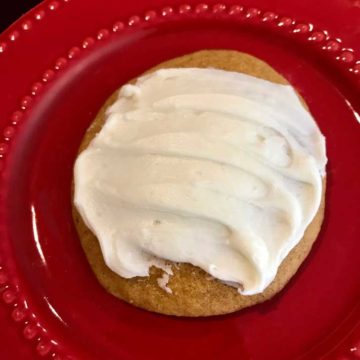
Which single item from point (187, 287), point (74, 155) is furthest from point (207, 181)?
point (74, 155)

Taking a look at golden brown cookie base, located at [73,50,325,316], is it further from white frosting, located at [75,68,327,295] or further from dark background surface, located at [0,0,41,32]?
dark background surface, located at [0,0,41,32]

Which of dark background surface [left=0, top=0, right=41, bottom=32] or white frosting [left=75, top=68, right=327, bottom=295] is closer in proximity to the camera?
white frosting [left=75, top=68, right=327, bottom=295]

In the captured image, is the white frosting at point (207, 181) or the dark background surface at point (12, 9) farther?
the dark background surface at point (12, 9)

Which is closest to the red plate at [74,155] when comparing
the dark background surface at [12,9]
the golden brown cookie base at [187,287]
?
the golden brown cookie base at [187,287]

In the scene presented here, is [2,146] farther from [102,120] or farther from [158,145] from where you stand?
[158,145]

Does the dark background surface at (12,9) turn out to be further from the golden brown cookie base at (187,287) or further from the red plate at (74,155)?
the golden brown cookie base at (187,287)

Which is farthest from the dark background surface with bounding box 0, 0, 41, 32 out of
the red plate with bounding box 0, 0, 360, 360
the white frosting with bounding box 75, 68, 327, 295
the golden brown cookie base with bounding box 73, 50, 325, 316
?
the golden brown cookie base with bounding box 73, 50, 325, 316
